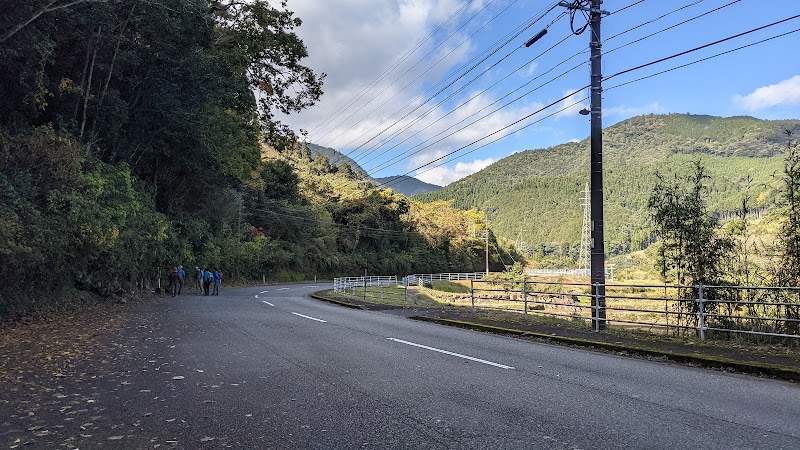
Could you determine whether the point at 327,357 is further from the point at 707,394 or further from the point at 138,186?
the point at 138,186

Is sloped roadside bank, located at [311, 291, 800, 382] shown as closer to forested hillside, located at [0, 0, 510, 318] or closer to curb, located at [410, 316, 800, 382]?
curb, located at [410, 316, 800, 382]

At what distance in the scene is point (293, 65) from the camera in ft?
82.6

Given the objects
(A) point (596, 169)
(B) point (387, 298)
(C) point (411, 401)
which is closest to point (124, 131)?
(B) point (387, 298)

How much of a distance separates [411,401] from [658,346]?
6233mm

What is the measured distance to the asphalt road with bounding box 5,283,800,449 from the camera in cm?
464

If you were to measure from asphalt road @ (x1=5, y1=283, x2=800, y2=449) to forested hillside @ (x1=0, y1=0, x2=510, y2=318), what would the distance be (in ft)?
23.2

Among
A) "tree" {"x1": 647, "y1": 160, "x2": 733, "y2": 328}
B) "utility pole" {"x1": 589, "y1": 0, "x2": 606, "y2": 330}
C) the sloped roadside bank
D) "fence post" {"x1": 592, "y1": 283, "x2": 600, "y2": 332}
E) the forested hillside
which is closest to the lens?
the sloped roadside bank

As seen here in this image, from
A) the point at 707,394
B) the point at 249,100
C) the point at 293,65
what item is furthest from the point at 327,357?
the point at 293,65

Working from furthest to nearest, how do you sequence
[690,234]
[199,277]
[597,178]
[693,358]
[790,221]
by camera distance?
[199,277], [597,178], [690,234], [790,221], [693,358]

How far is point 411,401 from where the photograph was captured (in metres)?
5.83

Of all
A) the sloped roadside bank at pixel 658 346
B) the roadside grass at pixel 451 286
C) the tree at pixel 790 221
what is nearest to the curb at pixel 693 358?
the sloped roadside bank at pixel 658 346

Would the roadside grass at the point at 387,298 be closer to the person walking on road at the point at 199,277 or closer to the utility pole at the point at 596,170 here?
the person walking on road at the point at 199,277

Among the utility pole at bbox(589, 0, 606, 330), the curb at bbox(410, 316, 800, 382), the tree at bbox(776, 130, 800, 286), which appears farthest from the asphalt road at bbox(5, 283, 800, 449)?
the tree at bbox(776, 130, 800, 286)

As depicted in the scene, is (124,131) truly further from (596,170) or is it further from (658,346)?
(658,346)
